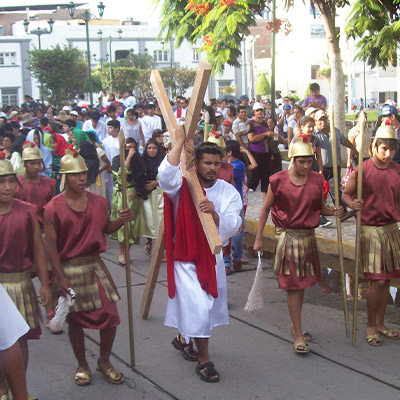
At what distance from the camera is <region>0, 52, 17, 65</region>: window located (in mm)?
64250

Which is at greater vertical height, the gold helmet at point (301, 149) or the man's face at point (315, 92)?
the man's face at point (315, 92)

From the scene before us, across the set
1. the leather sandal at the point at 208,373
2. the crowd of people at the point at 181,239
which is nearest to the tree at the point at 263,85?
the crowd of people at the point at 181,239

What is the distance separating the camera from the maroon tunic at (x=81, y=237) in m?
4.86

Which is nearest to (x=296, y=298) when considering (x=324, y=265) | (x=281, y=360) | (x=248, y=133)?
(x=281, y=360)

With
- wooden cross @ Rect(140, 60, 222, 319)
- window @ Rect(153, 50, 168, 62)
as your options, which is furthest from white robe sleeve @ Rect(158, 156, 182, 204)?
window @ Rect(153, 50, 168, 62)

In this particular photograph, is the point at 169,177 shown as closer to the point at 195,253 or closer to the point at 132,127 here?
the point at 195,253

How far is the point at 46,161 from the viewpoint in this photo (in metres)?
11.6

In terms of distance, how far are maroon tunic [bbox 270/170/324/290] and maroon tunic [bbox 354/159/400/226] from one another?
16.9 inches

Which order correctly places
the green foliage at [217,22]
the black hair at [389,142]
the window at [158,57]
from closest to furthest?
the black hair at [389,142], the green foliage at [217,22], the window at [158,57]

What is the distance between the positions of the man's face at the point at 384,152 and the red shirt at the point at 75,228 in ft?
8.21

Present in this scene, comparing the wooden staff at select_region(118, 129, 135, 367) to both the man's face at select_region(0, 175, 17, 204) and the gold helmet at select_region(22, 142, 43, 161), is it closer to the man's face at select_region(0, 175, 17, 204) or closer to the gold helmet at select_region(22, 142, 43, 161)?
the man's face at select_region(0, 175, 17, 204)

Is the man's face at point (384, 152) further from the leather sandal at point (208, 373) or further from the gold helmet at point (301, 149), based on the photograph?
the leather sandal at point (208, 373)

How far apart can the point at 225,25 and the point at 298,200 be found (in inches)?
266

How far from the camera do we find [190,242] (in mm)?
5066
